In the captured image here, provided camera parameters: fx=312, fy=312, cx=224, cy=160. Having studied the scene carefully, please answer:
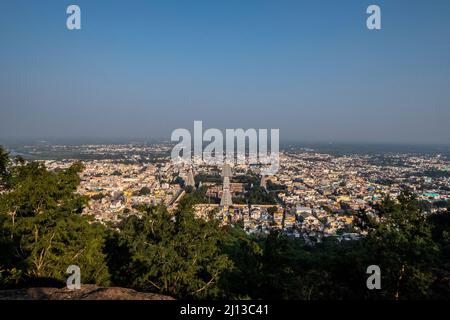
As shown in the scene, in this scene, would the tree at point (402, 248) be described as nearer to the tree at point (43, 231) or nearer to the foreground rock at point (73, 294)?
the foreground rock at point (73, 294)

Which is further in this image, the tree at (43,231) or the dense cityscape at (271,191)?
the dense cityscape at (271,191)

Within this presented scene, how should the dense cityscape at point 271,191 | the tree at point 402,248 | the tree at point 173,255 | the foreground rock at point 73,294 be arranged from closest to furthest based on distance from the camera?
the foreground rock at point 73,294 → the tree at point 402,248 → the tree at point 173,255 → the dense cityscape at point 271,191

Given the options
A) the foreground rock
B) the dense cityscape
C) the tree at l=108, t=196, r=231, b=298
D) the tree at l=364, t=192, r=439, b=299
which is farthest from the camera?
the dense cityscape

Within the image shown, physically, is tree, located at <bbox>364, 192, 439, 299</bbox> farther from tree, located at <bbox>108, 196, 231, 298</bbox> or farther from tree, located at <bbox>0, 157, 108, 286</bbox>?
tree, located at <bbox>0, 157, 108, 286</bbox>

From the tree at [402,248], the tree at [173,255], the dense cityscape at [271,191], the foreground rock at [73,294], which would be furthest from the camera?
the dense cityscape at [271,191]

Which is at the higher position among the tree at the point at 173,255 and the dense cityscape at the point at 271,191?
the tree at the point at 173,255

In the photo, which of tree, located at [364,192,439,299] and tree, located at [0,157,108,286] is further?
tree, located at [0,157,108,286]

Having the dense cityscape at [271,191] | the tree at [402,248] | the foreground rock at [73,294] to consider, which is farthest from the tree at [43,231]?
the dense cityscape at [271,191]

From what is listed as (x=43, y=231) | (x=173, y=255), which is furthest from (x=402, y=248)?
(x=43, y=231)

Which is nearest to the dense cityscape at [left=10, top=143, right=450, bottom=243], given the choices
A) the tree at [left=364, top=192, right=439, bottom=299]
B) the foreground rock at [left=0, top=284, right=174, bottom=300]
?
the tree at [left=364, top=192, right=439, bottom=299]
